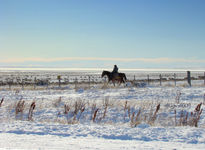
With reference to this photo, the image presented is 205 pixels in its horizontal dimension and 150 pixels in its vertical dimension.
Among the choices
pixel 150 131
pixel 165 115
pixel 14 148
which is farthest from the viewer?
pixel 165 115

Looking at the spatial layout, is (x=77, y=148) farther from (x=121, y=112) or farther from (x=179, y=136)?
(x=121, y=112)

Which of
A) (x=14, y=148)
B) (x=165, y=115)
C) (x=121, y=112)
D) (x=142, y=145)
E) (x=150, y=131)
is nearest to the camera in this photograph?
(x=14, y=148)

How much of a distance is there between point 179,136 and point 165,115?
177 inches

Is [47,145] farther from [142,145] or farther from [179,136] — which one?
[179,136]

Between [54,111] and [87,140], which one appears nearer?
[87,140]

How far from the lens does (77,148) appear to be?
4.02 metres

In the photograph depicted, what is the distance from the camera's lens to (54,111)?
34.4ft

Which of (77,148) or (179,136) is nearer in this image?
(77,148)

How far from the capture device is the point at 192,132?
210 inches

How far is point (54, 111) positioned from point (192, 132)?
6381 mm

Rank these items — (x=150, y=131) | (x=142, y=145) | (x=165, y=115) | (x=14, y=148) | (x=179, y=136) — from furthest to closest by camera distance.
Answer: (x=165, y=115), (x=150, y=131), (x=179, y=136), (x=142, y=145), (x=14, y=148)

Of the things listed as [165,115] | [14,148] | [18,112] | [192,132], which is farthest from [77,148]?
[18,112]

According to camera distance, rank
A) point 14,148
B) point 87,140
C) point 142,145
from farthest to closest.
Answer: point 87,140
point 142,145
point 14,148

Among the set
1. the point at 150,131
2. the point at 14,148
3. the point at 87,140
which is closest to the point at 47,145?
the point at 14,148
